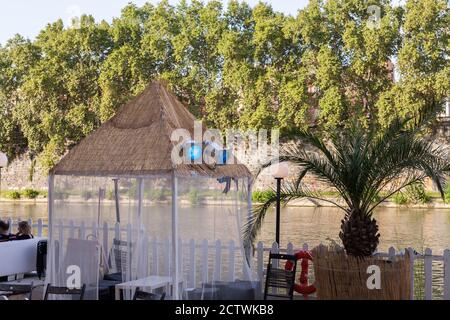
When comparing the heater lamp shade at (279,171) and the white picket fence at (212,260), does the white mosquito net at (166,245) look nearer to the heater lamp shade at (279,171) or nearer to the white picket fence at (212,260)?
the white picket fence at (212,260)

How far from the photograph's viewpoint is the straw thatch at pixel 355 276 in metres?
8.51

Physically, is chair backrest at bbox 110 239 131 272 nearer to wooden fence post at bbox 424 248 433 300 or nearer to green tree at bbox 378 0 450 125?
wooden fence post at bbox 424 248 433 300

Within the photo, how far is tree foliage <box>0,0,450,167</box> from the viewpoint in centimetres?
4062

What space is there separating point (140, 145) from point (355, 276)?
3.24m

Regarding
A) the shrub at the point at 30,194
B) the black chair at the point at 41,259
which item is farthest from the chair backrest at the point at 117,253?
the shrub at the point at 30,194

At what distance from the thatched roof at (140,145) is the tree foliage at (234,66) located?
106ft

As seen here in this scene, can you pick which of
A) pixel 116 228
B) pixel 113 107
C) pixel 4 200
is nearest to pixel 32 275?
pixel 116 228

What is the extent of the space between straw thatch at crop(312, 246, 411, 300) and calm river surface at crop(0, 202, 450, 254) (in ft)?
4.99

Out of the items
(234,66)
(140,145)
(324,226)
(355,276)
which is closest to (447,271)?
(355,276)

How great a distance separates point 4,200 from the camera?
50.6m

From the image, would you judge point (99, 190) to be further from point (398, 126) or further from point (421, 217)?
point (421, 217)

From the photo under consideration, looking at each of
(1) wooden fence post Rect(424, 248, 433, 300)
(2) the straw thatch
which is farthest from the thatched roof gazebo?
(1) wooden fence post Rect(424, 248, 433, 300)

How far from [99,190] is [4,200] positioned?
42375 mm
